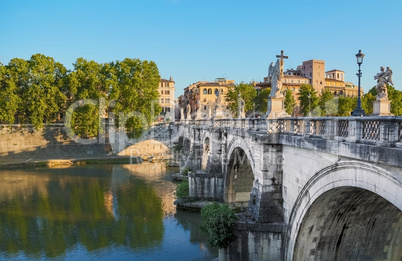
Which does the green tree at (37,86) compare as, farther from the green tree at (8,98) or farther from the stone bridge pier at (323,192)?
the stone bridge pier at (323,192)

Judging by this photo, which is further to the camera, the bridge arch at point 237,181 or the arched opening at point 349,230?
the bridge arch at point 237,181

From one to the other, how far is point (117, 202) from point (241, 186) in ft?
29.8

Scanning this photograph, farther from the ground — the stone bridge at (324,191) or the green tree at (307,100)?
the green tree at (307,100)

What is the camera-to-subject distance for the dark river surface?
1572 cm

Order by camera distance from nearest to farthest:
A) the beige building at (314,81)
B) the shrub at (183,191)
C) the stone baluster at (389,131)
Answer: the stone baluster at (389,131), the shrub at (183,191), the beige building at (314,81)

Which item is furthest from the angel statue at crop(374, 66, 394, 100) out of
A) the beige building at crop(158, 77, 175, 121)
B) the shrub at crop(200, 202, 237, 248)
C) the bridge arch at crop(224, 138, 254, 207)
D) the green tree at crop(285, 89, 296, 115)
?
the beige building at crop(158, 77, 175, 121)

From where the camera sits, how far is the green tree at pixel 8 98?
4081 centimetres

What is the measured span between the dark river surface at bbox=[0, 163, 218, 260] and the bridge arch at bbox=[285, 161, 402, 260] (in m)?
5.90

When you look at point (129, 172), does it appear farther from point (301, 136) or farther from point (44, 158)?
point (301, 136)

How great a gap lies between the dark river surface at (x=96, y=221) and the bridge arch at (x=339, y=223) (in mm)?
5896

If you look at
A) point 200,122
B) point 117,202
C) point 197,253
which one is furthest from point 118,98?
point 197,253

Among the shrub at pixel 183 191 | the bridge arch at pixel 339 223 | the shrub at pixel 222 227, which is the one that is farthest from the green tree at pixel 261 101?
the bridge arch at pixel 339 223

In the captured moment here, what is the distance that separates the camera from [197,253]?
50.8 ft

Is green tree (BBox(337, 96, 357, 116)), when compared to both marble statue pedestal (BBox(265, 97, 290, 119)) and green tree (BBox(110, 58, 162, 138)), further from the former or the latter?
marble statue pedestal (BBox(265, 97, 290, 119))
